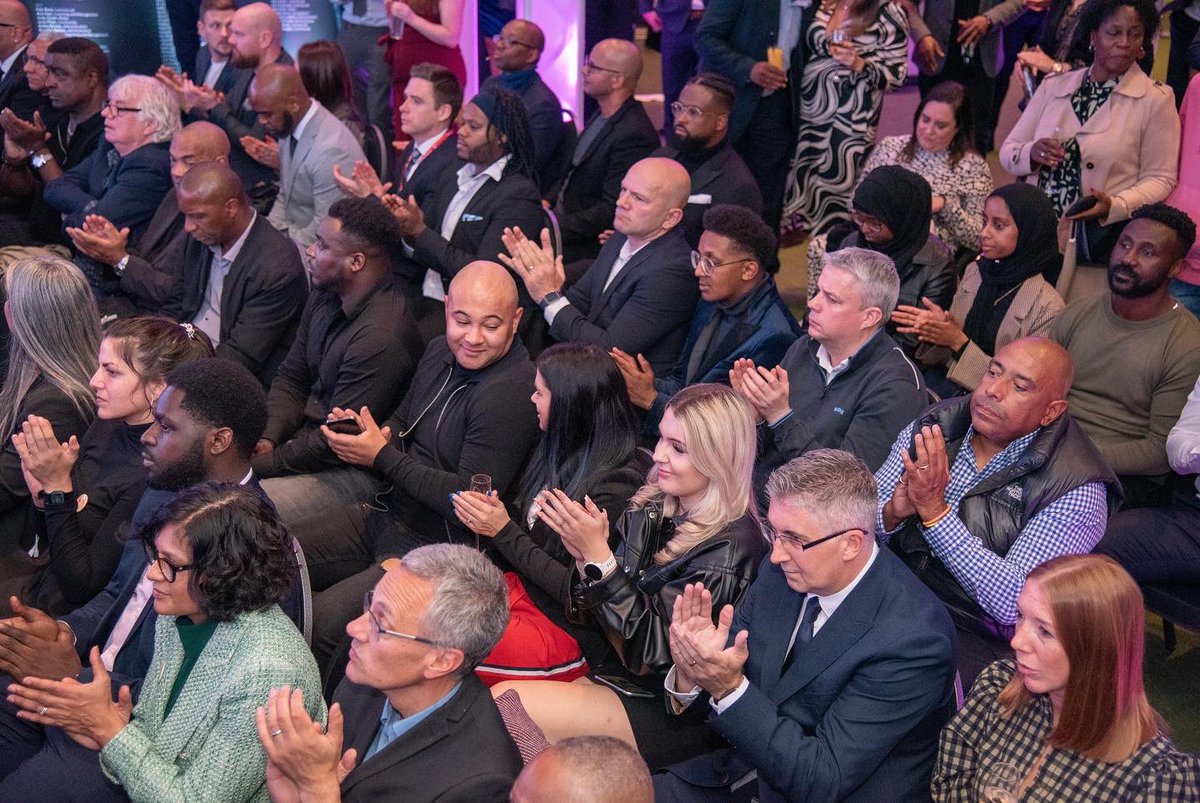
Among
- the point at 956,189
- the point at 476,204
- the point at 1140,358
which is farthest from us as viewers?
the point at 956,189

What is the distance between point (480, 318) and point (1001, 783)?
2.12 metres

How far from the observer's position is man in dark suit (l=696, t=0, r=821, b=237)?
653cm

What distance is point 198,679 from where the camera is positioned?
2.65 m

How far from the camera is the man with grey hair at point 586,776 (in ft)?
6.71

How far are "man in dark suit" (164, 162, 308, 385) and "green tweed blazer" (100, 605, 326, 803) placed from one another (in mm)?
2372

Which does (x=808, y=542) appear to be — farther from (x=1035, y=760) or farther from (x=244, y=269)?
(x=244, y=269)

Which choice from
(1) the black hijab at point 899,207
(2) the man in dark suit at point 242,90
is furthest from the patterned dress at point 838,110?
(2) the man in dark suit at point 242,90

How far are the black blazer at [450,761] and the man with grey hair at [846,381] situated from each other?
1461mm

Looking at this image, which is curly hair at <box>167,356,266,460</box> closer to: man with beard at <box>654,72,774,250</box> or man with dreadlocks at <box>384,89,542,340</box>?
man with dreadlocks at <box>384,89,542,340</box>

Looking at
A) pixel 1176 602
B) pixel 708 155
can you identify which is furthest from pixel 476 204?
pixel 1176 602

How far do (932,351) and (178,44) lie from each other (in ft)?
20.0

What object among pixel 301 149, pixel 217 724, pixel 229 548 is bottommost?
pixel 301 149

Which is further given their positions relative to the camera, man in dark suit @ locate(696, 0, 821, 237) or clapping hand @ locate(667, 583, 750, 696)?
man in dark suit @ locate(696, 0, 821, 237)

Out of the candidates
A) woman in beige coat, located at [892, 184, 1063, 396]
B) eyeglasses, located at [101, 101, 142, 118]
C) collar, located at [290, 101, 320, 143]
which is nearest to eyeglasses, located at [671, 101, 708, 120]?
woman in beige coat, located at [892, 184, 1063, 396]
